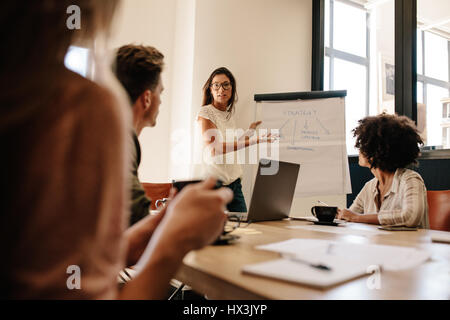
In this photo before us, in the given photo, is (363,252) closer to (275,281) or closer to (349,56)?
(275,281)

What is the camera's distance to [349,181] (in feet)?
10.5

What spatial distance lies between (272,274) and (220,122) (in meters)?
2.43

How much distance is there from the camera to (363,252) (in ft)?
2.79

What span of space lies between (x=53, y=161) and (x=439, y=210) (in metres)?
2.14

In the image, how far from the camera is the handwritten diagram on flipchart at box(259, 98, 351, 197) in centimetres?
321

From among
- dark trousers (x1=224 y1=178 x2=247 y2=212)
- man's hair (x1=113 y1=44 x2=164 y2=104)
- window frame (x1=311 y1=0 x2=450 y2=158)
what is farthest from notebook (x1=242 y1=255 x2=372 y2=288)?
window frame (x1=311 y1=0 x2=450 y2=158)

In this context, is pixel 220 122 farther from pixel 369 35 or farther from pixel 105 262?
pixel 105 262

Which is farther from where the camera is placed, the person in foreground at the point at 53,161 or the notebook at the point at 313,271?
the notebook at the point at 313,271

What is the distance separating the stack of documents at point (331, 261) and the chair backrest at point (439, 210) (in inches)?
47.9

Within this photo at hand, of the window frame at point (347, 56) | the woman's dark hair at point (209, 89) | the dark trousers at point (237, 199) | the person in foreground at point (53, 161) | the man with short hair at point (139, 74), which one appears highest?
the window frame at point (347, 56)

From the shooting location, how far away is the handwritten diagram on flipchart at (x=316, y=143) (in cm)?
321

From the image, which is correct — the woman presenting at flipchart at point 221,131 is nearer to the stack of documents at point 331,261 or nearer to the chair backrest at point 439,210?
the chair backrest at point 439,210

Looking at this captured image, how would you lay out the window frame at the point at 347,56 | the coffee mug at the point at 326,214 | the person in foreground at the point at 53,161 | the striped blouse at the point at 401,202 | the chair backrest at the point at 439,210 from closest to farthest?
1. the person in foreground at the point at 53,161
2. the coffee mug at the point at 326,214
3. the striped blouse at the point at 401,202
4. the chair backrest at the point at 439,210
5. the window frame at the point at 347,56

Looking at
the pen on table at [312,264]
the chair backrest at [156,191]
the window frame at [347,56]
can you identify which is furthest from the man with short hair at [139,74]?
the window frame at [347,56]
